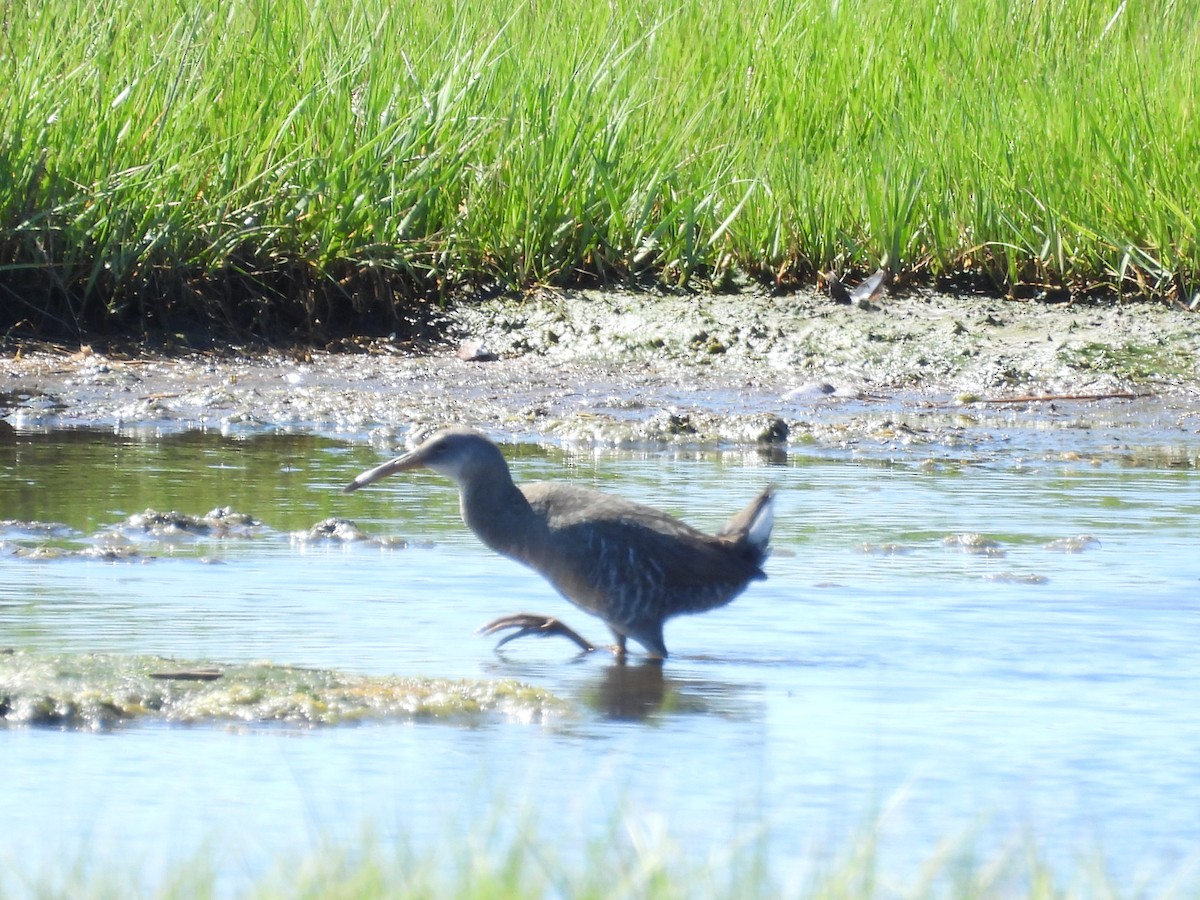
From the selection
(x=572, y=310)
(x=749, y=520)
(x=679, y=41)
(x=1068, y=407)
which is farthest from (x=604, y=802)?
(x=679, y=41)

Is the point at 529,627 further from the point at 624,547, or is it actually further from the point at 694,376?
the point at 694,376

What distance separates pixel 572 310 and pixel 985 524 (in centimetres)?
357

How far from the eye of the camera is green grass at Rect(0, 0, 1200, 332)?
341 inches

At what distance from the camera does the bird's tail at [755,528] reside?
5086 millimetres

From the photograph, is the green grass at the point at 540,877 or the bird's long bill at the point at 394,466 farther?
the bird's long bill at the point at 394,466

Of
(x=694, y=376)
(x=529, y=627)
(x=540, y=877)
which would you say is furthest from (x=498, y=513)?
(x=694, y=376)

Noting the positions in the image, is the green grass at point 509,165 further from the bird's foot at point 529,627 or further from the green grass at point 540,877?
the green grass at point 540,877

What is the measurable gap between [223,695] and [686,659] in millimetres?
1309

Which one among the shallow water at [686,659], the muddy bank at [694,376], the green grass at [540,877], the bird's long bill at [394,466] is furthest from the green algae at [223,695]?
the muddy bank at [694,376]

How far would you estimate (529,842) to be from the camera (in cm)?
256

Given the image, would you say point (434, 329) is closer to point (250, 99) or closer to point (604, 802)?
point (250, 99)

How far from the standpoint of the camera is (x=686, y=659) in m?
4.77

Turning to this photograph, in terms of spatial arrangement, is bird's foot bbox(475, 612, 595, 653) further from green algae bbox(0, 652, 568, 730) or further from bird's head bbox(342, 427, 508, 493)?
green algae bbox(0, 652, 568, 730)

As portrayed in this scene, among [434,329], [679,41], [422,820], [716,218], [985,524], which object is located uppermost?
[679,41]
